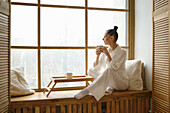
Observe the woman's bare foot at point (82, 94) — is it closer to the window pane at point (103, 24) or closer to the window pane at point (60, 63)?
the window pane at point (60, 63)

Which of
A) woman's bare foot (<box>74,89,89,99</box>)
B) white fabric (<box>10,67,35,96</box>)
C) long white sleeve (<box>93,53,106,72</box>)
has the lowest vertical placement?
woman's bare foot (<box>74,89,89,99</box>)

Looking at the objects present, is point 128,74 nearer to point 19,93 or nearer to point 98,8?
point 98,8

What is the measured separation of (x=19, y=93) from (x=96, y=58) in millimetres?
1208

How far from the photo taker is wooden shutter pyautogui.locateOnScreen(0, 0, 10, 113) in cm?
194

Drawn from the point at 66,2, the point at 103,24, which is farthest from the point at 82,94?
the point at 66,2

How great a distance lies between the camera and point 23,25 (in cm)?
274

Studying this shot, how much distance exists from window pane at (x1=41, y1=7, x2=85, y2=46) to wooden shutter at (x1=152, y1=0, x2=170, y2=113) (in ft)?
3.70

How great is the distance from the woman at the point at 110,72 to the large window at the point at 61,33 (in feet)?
1.04

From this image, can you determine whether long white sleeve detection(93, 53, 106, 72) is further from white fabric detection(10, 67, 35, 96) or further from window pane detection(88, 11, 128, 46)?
white fabric detection(10, 67, 35, 96)

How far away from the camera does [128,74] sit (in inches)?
110

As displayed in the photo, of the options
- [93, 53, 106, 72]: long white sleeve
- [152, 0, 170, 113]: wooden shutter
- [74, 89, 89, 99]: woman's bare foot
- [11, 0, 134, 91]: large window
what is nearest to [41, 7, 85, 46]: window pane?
[11, 0, 134, 91]: large window

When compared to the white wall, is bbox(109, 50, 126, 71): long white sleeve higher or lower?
lower

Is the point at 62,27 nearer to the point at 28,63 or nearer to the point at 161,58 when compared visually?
the point at 28,63

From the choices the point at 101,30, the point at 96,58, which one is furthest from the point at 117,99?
the point at 101,30
